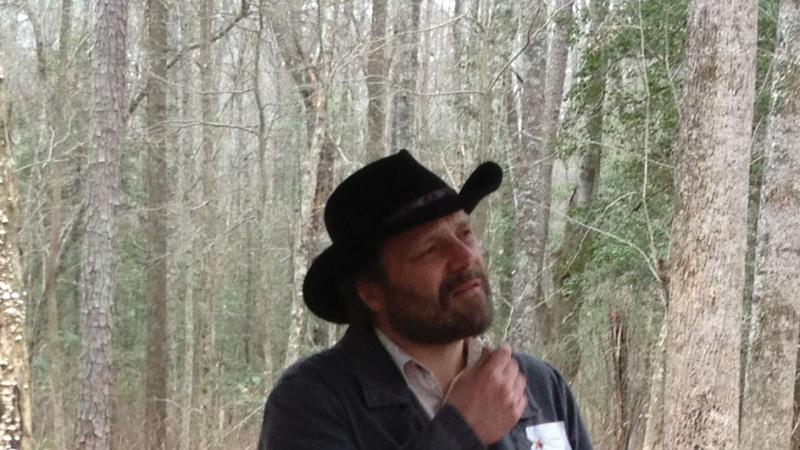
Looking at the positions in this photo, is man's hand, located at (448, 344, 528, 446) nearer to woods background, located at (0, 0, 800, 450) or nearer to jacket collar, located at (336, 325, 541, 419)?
jacket collar, located at (336, 325, 541, 419)

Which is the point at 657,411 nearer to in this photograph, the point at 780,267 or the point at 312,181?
the point at 780,267

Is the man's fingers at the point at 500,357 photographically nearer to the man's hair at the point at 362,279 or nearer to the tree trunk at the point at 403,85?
the man's hair at the point at 362,279

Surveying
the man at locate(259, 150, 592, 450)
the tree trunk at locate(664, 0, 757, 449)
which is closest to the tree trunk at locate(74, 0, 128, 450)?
the tree trunk at locate(664, 0, 757, 449)

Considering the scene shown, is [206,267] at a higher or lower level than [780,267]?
lower

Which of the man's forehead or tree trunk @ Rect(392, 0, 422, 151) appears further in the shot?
tree trunk @ Rect(392, 0, 422, 151)

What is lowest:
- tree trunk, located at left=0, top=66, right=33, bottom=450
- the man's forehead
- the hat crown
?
tree trunk, located at left=0, top=66, right=33, bottom=450

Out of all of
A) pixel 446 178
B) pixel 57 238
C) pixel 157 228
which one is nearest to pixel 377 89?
pixel 446 178

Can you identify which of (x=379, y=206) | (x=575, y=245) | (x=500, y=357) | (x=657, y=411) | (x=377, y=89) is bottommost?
(x=657, y=411)

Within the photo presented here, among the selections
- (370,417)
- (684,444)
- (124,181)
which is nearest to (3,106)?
(370,417)

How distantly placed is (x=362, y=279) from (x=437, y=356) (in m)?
Result: 0.21

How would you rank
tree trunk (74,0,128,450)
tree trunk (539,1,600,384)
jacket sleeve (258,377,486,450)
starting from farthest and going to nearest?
tree trunk (539,1,600,384)
tree trunk (74,0,128,450)
jacket sleeve (258,377,486,450)

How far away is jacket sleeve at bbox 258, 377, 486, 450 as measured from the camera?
4.58 feet

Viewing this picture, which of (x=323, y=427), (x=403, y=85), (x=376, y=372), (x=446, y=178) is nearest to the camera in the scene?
(x=323, y=427)

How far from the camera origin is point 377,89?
8.98m
